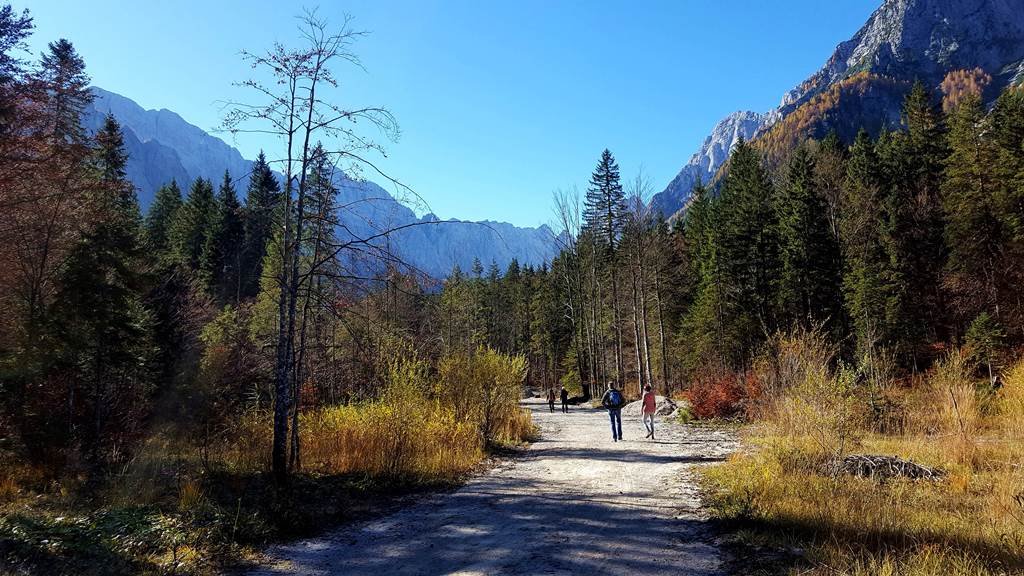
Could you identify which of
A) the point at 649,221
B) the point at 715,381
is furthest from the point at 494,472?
the point at 649,221

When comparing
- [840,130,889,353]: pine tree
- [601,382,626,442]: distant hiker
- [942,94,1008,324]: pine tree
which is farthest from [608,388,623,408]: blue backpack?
[942,94,1008,324]: pine tree

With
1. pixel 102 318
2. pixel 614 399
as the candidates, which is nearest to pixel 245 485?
pixel 102 318

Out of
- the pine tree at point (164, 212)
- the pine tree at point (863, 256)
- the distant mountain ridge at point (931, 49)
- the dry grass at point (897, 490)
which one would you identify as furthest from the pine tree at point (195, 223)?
the distant mountain ridge at point (931, 49)

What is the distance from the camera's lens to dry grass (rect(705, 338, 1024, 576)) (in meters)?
4.37

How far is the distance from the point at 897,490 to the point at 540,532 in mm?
4840

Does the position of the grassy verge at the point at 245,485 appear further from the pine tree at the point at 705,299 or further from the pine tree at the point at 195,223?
the pine tree at the point at 195,223

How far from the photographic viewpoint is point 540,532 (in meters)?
5.96

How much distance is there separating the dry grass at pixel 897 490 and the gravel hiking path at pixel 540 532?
0.81 metres

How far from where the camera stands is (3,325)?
1105 cm

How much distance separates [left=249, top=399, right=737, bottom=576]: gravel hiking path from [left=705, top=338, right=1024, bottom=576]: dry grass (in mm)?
806

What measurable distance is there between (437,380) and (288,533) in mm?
6930

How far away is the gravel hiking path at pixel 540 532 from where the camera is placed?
16.2 ft

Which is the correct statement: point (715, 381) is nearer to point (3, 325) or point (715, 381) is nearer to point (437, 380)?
point (437, 380)

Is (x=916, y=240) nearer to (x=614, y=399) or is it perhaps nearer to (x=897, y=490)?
(x=614, y=399)
